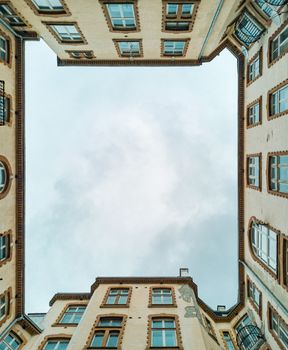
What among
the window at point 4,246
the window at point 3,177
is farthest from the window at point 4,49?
the window at point 4,246

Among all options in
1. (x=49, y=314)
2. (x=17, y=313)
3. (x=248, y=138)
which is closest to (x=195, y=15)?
(x=248, y=138)

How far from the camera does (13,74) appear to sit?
21797 mm

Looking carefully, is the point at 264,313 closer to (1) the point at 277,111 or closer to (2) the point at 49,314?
(1) the point at 277,111

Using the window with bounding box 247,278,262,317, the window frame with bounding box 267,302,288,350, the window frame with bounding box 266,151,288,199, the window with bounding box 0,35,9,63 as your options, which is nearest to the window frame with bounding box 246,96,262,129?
the window frame with bounding box 266,151,288,199

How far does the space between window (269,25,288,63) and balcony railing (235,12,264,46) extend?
1.62 m

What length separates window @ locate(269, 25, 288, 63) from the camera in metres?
18.9

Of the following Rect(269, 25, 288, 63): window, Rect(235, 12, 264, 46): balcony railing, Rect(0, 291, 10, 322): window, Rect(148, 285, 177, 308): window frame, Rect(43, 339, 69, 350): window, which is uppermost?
Rect(235, 12, 264, 46): balcony railing

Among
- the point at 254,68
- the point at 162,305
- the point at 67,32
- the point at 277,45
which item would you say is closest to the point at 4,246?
the point at 162,305

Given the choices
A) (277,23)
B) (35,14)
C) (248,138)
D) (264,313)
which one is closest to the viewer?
(277,23)

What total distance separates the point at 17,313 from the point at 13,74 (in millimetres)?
16035

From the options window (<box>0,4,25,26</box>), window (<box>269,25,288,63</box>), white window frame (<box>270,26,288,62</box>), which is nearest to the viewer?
window (<box>269,25,288,63</box>)

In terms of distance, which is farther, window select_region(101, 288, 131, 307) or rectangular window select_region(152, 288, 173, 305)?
rectangular window select_region(152, 288, 173, 305)

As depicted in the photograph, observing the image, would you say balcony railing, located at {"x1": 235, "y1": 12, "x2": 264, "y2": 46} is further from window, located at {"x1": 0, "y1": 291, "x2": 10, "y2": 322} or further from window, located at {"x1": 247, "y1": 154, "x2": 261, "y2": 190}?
window, located at {"x1": 0, "y1": 291, "x2": 10, "y2": 322}

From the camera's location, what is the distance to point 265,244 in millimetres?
22844
